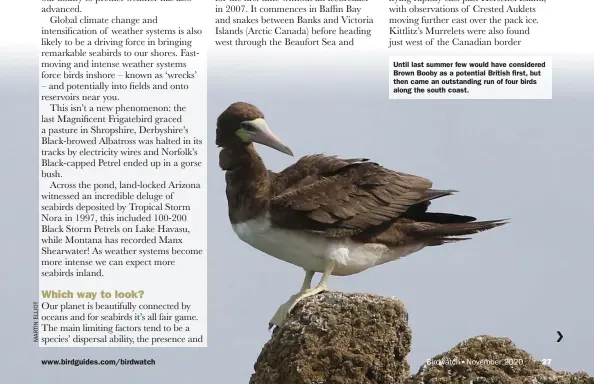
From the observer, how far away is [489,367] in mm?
8086

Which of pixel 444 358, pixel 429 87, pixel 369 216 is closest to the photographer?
pixel 444 358

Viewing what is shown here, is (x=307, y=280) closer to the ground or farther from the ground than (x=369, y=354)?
farther from the ground

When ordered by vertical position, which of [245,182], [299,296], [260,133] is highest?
[260,133]

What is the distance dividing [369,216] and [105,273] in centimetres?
252

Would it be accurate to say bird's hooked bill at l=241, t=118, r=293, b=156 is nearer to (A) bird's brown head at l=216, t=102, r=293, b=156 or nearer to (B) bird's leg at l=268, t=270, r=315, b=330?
(A) bird's brown head at l=216, t=102, r=293, b=156

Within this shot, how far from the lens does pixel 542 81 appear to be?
9805 millimetres

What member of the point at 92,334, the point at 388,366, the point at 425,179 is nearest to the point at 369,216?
the point at 425,179

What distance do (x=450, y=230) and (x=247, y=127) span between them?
2109 mm

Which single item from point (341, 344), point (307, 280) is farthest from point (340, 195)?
point (341, 344)

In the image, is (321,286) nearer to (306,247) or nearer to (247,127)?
(306,247)

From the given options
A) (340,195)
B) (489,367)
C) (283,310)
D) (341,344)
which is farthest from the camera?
(340,195)

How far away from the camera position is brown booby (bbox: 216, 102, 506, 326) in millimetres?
8891

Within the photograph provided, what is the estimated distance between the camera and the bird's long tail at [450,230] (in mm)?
9336

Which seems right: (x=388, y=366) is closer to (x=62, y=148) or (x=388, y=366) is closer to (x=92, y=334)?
(x=92, y=334)
